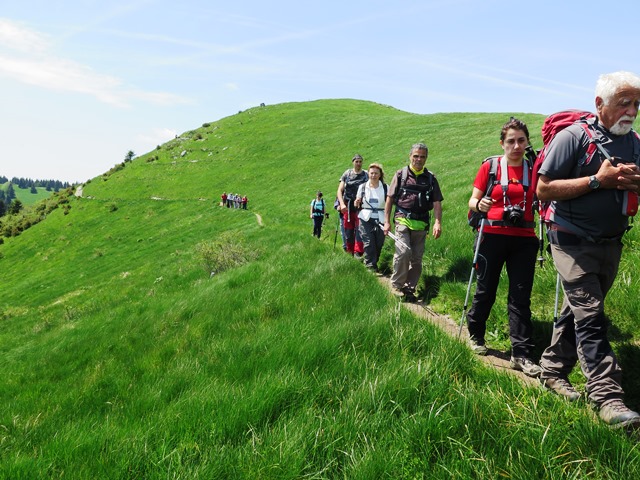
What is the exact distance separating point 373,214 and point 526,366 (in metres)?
5.40

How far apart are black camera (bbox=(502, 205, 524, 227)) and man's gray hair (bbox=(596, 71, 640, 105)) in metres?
1.54

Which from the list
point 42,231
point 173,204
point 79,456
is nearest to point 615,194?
point 79,456

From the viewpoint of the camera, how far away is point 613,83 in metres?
3.08

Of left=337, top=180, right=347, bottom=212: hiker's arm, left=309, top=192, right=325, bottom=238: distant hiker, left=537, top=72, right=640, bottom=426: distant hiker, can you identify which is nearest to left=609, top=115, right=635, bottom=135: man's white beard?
left=537, top=72, right=640, bottom=426: distant hiker

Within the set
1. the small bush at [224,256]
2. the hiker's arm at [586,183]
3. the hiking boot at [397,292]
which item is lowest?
the small bush at [224,256]

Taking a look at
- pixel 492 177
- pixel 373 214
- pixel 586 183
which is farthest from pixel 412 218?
pixel 586 183

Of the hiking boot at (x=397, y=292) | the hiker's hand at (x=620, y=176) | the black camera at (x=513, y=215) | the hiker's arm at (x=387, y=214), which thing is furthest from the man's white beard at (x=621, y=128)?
the hiker's arm at (x=387, y=214)

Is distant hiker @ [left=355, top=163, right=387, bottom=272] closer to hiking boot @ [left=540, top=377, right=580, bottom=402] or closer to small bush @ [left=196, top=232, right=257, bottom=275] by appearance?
small bush @ [left=196, top=232, right=257, bottom=275]

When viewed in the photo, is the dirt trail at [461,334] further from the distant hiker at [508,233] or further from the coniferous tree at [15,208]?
the coniferous tree at [15,208]

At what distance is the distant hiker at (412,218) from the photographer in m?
7.08

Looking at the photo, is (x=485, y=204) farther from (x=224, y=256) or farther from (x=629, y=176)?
(x=224, y=256)

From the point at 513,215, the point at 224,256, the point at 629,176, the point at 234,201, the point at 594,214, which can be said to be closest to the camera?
the point at 629,176

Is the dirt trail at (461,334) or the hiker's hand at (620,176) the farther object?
the dirt trail at (461,334)

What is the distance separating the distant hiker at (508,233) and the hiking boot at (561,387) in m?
0.85
